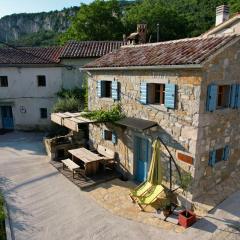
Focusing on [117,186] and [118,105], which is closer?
[117,186]

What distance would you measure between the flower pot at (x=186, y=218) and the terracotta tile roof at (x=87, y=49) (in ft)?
50.8

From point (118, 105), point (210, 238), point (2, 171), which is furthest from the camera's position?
point (2, 171)

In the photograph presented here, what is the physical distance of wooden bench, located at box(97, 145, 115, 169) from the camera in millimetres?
13326

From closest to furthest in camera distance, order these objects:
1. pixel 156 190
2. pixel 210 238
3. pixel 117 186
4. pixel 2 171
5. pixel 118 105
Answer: pixel 210 238 → pixel 156 190 → pixel 117 186 → pixel 118 105 → pixel 2 171

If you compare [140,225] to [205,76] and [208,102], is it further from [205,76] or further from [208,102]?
[205,76]

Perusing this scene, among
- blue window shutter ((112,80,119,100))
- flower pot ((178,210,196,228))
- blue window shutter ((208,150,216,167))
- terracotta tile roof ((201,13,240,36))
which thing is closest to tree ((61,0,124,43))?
terracotta tile roof ((201,13,240,36))

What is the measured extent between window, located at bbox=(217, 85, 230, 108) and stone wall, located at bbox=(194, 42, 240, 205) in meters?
0.27

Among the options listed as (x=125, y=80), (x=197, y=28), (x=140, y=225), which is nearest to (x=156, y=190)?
(x=140, y=225)

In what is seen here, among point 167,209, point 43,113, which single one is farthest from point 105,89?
point 43,113

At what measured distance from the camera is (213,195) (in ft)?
34.6

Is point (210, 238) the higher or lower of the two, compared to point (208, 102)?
lower

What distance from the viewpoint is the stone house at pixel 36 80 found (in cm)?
2181

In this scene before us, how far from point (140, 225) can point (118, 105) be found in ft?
19.2

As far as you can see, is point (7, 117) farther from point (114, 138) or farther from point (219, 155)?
point (219, 155)
